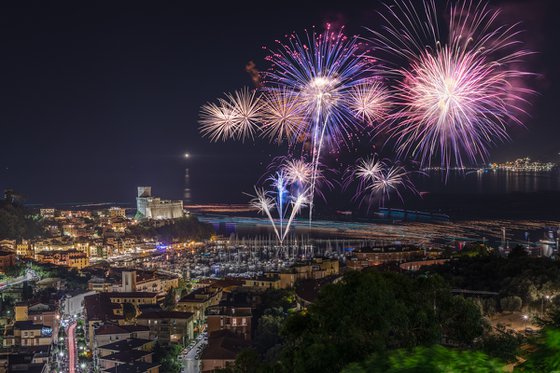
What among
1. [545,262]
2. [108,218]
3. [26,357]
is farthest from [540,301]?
[108,218]

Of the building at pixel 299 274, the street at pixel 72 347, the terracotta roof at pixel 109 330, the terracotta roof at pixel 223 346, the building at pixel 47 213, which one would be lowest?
the street at pixel 72 347

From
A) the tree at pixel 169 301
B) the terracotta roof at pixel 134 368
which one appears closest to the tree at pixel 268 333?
the terracotta roof at pixel 134 368

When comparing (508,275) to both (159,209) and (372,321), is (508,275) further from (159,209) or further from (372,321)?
(159,209)

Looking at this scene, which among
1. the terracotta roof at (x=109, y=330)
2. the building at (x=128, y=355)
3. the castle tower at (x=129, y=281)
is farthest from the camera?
the castle tower at (x=129, y=281)

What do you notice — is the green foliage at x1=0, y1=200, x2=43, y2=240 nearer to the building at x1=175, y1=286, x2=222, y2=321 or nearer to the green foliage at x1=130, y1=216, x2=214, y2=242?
the green foliage at x1=130, y1=216, x2=214, y2=242

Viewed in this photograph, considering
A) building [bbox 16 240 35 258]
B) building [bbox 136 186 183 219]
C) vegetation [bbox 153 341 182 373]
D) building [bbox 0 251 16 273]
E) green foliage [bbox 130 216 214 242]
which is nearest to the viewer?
vegetation [bbox 153 341 182 373]

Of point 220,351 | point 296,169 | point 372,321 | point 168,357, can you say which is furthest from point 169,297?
point 372,321

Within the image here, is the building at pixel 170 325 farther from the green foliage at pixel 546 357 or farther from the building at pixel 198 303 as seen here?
the green foliage at pixel 546 357

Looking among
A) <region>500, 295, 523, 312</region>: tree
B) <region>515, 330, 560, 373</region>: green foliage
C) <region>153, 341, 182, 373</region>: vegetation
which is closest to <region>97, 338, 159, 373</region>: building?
<region>153, 341, 182, 373</region>: vegetation
